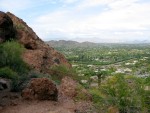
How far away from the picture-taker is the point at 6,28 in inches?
1542

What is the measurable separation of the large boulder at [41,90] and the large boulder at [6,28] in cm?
1158

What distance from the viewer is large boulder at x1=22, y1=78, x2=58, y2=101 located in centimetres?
2770

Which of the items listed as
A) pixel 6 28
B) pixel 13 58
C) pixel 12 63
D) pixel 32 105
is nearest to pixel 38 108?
pixel 32 105

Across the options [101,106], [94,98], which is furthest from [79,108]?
[94,98]

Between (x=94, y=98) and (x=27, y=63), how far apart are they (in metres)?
11.5

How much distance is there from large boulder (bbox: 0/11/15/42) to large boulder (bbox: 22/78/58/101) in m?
11.6

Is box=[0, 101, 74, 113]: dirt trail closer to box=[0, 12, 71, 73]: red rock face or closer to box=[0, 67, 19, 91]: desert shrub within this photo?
box=[0, 67, 19, 91]: desert shrub

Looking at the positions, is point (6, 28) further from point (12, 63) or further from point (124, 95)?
point (124, 95)

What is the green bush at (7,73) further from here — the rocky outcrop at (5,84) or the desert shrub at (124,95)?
the desert shrub at (124,95)

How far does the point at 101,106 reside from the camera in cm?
2722

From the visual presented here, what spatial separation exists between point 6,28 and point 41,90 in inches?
524

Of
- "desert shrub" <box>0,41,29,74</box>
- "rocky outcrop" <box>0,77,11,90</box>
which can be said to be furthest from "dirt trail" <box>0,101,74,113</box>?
"desert shrub" <box>0,41,29,74</box>

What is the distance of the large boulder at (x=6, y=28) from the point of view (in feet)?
123

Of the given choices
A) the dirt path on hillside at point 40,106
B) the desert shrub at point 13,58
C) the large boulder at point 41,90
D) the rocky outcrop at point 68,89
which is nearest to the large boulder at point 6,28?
the desert shrub at point 13,58
